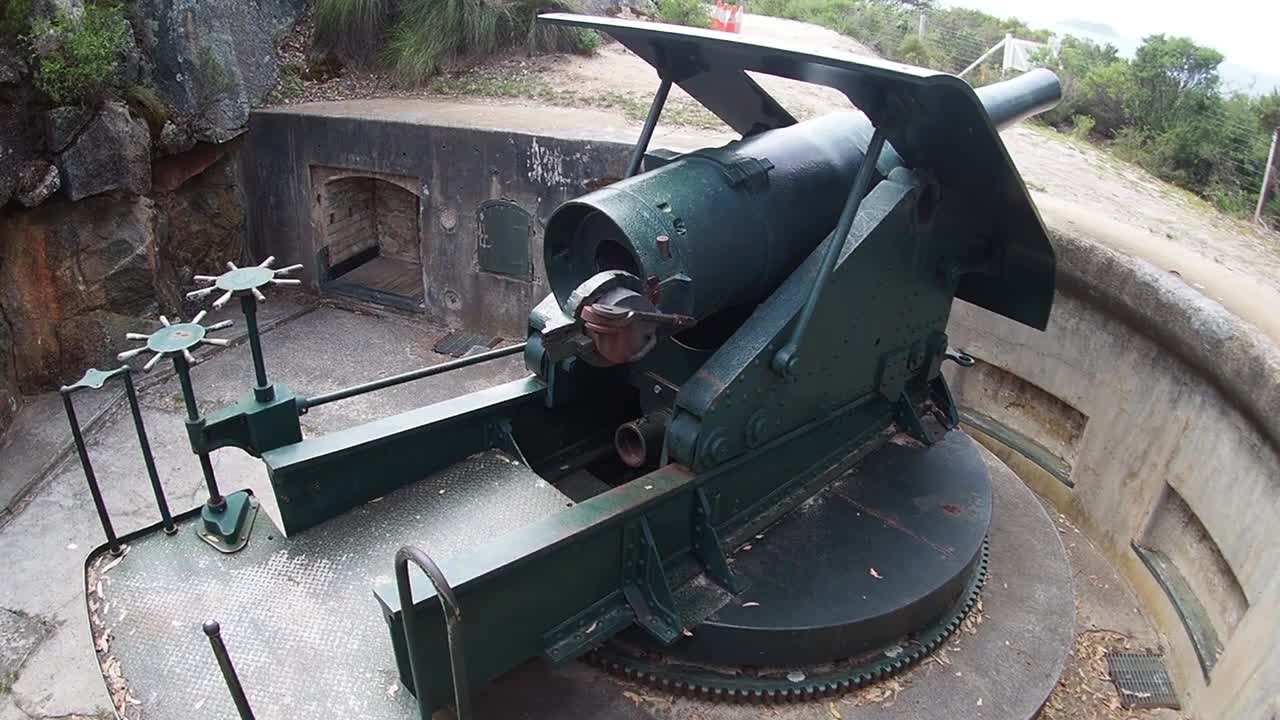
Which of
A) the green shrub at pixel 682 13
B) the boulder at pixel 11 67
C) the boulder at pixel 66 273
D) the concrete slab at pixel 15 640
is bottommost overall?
the concrete slab at pixel 15 640

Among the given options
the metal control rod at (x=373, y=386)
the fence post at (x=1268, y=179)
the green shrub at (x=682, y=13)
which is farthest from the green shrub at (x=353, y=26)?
the fence post at (x=1268, y=179)

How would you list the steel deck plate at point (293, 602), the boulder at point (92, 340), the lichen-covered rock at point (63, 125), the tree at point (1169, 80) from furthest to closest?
the tree at point (1169, 80) < the boulder at point (92, 340) < the lichen-covered rock at point (63, 125) < the steel deck plate at point (293, 602)

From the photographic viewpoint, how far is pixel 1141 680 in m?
4.07

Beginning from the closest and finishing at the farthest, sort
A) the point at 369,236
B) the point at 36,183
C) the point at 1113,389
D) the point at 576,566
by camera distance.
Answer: the point at 576,566, the point at 1113,389, the point at 36,183, the point at 369,236

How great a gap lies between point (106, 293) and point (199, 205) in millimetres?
1366

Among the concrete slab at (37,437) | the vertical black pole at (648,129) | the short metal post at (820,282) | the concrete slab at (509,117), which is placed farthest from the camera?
the concrete slab at (509,117)

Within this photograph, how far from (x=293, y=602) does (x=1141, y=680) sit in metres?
3.72

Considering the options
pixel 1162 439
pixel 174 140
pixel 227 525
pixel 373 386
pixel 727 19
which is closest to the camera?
pixel 227 525

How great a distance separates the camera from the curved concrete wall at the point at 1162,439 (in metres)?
3.79

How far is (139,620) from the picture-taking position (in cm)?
277

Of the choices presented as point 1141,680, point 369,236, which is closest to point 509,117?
point 369,236

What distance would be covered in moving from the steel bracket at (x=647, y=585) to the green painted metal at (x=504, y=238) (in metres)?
4.50

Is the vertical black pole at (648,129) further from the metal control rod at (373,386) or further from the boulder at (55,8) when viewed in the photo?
the boulder at (55,8)

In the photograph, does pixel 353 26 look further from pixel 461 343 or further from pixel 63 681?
pixel 63 681
